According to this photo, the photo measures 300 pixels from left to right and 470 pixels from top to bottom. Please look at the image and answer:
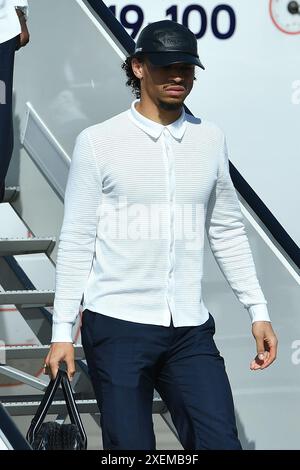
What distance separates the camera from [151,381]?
135 inches

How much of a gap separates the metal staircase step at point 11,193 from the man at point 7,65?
0.36m

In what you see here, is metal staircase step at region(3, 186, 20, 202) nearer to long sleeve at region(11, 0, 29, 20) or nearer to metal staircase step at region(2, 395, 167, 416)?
long sleeve at region(11, 0, 29, 20)

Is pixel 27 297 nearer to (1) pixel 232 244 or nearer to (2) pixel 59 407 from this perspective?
(2) pixel 59 407

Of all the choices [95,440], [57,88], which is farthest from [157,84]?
[95,440]

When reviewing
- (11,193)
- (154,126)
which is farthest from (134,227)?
(11,193)

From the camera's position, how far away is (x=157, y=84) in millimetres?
3543

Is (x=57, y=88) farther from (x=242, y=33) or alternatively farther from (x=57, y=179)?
(x=242, y=33)

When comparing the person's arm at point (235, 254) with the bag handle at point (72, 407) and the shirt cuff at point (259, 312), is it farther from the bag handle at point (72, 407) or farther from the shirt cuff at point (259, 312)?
the bag handle at point (72, 407)

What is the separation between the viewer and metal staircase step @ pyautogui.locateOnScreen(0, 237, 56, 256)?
15.7 ft

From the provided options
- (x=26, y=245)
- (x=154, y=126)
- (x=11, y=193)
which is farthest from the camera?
(x=11, y=193)

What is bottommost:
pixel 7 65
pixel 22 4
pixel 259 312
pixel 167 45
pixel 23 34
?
pixel 259 312

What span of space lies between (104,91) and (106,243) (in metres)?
1.49

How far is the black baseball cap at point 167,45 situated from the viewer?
3.51 m

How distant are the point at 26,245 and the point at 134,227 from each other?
146 cm
